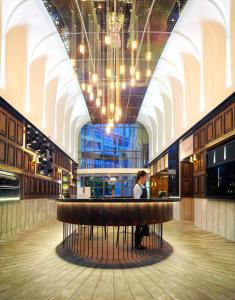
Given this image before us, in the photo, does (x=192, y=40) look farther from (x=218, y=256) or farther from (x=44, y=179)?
(x=44, y=179)

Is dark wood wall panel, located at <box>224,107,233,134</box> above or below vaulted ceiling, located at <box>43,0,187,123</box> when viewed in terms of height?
below

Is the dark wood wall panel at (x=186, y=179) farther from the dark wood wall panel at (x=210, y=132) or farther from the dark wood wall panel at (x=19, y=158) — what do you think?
the dark wood wall panel at (x=19, y=158)

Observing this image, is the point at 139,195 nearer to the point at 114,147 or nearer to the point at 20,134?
the point at 20,134

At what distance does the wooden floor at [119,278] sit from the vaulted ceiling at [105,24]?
487 centimetres

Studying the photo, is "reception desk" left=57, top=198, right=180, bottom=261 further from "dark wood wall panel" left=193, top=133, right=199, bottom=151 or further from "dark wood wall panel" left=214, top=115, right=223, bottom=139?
"dark wood wall panel" left=193, top=133, right=199, bottom=151

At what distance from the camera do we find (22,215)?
28.9ft

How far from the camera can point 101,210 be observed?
482cm

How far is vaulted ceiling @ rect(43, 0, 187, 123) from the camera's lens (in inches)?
276

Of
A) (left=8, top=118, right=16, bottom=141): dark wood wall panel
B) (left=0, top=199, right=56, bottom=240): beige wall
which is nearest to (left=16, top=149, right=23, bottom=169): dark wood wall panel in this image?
(left=8, top=118, right=16, bottom=141): dark wood wall panel

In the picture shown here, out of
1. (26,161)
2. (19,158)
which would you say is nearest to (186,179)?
(26,161)

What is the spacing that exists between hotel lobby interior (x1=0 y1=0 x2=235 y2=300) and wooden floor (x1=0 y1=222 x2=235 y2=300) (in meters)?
0.02

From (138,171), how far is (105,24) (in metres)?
3.82

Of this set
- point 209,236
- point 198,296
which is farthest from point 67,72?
point 198,296

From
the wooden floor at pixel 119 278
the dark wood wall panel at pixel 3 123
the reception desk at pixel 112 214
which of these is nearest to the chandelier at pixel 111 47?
the dark wood wall panel at pixel 3 123
